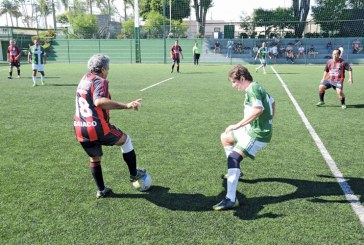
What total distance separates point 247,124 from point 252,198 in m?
0.99

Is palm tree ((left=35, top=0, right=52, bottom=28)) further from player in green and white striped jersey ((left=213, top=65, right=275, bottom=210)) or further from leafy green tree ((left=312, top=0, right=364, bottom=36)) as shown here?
player in green and white striped jersey ((left=213, top=65, right=275, bottom=210))

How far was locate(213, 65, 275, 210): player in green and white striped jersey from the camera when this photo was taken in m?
4.04

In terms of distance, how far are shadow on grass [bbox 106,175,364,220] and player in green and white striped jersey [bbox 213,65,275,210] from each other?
196 mm

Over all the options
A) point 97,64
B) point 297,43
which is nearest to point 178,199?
point 97,64

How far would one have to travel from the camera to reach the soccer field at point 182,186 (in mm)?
3633

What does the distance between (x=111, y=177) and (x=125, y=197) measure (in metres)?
0.72

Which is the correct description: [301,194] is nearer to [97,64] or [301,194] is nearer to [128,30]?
[97,64]

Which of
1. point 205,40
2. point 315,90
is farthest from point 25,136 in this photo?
point 205,40

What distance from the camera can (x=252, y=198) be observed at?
447 cm

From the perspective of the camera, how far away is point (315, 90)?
14648 millimetres

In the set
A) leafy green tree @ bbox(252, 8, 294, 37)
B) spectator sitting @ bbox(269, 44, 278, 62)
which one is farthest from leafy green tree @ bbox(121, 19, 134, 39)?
spectator sitting @ bbox(269, 44, 278, 62)

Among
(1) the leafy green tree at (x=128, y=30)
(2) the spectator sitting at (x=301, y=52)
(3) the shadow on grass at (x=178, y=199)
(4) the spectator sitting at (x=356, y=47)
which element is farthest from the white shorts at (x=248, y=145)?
(1) the leafy green tree at (x=128, y=30)

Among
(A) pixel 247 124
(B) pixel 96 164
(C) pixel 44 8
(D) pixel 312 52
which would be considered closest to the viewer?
(A) pixel 247 124

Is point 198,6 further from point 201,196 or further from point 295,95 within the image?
point 201,196
